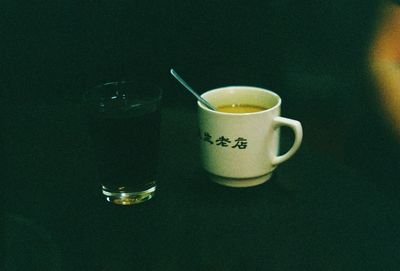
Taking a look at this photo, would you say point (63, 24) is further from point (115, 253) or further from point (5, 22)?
point (115, 253)

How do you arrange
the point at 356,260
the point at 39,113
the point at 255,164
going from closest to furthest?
the point at 356,260
the point at 255,164
the point at 39,113

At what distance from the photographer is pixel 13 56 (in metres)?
0.92

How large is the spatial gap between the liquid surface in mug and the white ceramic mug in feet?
0.19

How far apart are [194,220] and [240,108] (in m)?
0.19

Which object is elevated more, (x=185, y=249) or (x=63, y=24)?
(x=63, y=24)

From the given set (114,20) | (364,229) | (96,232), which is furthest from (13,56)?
(364,229)

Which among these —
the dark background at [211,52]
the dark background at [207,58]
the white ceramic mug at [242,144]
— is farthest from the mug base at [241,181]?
the dark background at [211,52]

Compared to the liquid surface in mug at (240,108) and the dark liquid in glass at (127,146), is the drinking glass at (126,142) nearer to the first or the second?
the dark liquid in glass at (127,146)

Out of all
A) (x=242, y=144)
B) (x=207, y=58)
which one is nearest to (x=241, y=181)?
(x=242, y=144)

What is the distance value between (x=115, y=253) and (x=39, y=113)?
41 centimetres

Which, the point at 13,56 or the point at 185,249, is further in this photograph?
the point at 13,56

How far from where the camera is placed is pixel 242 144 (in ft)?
1.94

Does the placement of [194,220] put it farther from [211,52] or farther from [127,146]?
[211,52]

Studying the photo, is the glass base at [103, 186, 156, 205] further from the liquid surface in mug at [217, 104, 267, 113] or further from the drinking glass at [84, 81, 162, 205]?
the liquid surface in mug at [217, 104, 267, 113]
